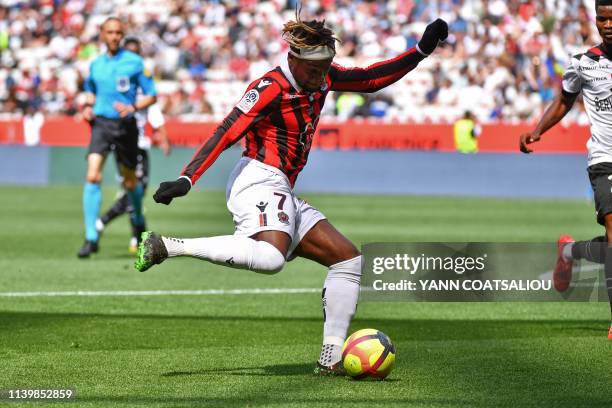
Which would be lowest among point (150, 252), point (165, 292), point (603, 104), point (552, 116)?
point (165, 292)

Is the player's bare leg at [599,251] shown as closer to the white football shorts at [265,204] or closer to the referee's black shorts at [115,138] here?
the white football shorts at [265,204]

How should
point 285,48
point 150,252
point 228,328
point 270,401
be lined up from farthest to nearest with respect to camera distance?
point 285,48
point 228,328
point 150,252
point 270,401

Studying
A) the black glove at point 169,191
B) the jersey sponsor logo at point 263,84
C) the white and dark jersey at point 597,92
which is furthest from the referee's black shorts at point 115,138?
the black glove at point 169,191

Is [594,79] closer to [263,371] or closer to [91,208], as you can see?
[263,371]

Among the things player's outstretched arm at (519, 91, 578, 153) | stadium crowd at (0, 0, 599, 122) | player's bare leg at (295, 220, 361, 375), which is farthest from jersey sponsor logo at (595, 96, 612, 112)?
stadium crowd at (0, 0, 599, 122)

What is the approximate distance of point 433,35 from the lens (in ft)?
24.4

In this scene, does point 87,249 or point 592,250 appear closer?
point 592,250

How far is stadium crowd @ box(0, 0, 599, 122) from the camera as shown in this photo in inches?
1174

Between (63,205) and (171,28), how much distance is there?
1295cm

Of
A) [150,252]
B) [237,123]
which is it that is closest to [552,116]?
[237,123]

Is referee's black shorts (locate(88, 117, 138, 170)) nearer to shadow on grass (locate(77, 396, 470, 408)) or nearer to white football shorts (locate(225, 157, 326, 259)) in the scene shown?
white football shorts (locate(225, 157, 326, 259))

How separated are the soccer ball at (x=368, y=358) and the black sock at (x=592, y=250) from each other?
2.37 metres

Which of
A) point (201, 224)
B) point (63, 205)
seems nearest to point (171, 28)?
point (63, 205)

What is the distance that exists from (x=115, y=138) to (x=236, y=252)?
7.99 meters
